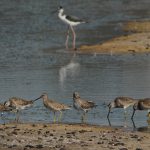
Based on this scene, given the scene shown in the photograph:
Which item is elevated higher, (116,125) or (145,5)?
(145,5)

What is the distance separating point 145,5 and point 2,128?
114ft

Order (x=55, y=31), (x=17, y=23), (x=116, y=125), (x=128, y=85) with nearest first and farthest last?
(x=116, y=125)
(x=128, y=85)
(x=55, y=31)
(x=17, y=23)

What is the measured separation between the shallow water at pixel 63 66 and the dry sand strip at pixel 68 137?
1227mm

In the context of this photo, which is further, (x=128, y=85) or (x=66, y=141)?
(x=128, y=85)

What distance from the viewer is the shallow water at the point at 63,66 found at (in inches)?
740

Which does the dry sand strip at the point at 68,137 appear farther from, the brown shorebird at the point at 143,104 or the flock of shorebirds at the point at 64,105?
the brown shorebird at the point at 143,104

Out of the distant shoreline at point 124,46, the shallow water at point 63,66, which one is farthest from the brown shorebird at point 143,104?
the distant shoreline at point 124,46

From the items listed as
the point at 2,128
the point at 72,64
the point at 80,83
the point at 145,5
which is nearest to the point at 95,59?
the point at 72,64

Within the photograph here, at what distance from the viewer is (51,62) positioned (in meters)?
26.4

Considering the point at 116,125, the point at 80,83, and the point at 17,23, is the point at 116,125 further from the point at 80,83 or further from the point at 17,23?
the point at 17,23

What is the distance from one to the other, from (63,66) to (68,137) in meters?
11.5

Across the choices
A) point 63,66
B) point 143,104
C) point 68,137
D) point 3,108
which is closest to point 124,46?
point 63,66

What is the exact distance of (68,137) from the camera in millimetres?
14055

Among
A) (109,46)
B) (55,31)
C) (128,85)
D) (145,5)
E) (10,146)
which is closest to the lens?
(10,146)
